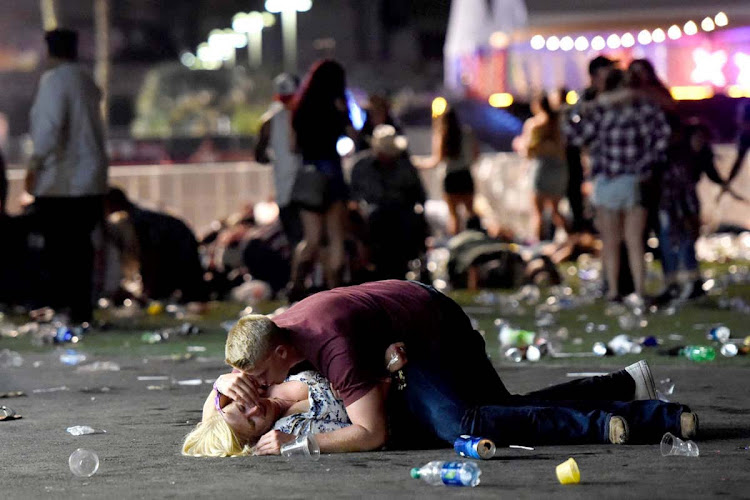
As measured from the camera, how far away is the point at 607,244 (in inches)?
508

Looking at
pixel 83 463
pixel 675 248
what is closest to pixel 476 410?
pixel 83 463

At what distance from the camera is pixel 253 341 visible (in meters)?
5.76

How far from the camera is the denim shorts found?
1245 centimetres

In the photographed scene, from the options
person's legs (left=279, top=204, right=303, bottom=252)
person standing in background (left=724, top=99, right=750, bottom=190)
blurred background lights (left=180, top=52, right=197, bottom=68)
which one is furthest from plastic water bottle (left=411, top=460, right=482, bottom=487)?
blurred background lights (left=180, top=52, right=197, bottom=68)

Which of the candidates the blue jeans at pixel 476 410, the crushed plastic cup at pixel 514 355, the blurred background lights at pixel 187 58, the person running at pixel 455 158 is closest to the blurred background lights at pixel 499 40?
the person running at pixel 455 158

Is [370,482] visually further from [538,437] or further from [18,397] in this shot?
[18,397]

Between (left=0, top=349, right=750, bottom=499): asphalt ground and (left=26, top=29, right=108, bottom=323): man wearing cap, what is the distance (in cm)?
361

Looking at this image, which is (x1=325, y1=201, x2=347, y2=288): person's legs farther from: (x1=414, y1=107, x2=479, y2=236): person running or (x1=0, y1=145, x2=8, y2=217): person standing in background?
(x1=414, y1=107, x2=479, y2=236): person running

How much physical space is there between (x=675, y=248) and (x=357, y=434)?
779 cm

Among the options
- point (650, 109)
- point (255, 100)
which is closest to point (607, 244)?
point (650, 109)

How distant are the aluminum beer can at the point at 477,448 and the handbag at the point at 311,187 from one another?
272 inches

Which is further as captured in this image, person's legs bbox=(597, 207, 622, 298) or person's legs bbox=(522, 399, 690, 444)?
person's legs bbox=(597, 207, 622, 298)

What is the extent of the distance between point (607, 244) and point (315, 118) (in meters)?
2.65

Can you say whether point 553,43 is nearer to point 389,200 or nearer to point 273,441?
point 389,200
